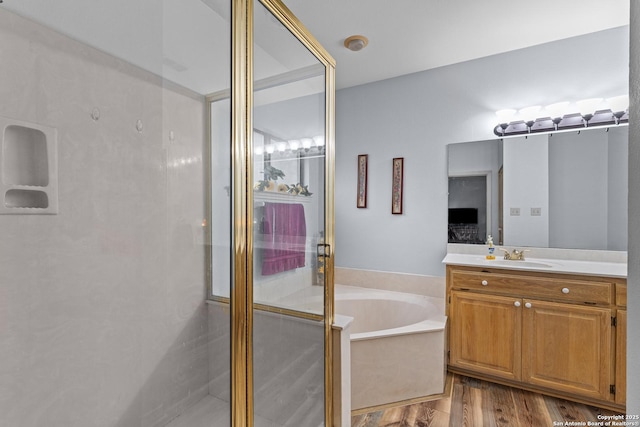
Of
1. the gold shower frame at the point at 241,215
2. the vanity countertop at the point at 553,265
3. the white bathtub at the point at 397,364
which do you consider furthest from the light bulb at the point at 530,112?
the gold shower frame at the point at 241,215

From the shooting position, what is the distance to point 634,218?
62cm

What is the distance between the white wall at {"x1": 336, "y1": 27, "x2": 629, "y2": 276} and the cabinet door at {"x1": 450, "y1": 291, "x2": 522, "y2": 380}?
53 cm

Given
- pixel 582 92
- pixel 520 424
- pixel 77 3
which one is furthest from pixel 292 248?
pixel 582 92

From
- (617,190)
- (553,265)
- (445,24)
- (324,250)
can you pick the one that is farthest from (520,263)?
(445,24)

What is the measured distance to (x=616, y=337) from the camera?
189 cm

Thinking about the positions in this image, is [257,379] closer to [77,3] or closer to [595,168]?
[77,3]

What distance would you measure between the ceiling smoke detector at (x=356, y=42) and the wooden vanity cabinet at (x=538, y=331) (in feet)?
6.04

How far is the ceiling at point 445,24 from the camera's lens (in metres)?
1.99

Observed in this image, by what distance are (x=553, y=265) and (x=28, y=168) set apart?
2.82 meters

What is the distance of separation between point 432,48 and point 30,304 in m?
2.81

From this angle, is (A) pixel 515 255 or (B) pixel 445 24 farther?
(A) pixel 515 255

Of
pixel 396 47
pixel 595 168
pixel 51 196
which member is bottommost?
pixel 51 196

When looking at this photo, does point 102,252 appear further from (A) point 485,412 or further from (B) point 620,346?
(B) point 620,346

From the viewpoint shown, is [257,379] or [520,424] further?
[520,424]
